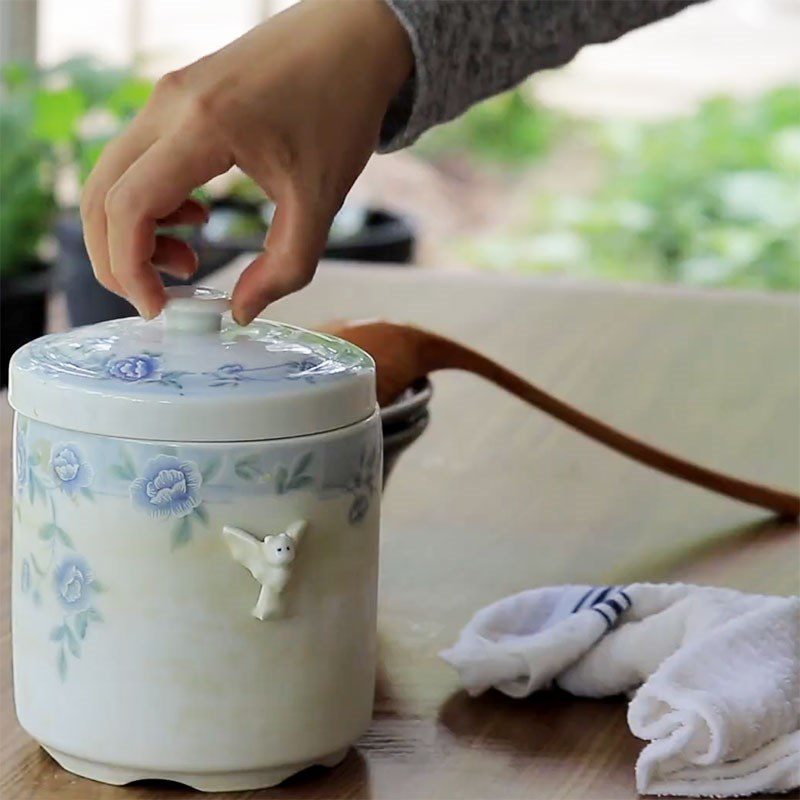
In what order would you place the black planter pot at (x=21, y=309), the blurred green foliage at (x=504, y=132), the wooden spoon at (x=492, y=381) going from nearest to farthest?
the wooden spoon at (x=492, y=381) < the black planter pot at (x=21, y=309) < the blurred green foliage at (x=504, y=132)

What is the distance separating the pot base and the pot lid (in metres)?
0.13

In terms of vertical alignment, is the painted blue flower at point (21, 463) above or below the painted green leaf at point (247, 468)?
below

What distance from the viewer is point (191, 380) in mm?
536

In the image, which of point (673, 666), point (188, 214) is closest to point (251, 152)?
point (188, 214)

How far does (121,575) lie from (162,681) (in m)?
0.04

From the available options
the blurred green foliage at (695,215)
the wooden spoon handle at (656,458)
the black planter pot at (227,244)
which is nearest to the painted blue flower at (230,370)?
the wooden spoon handle at (656,458)

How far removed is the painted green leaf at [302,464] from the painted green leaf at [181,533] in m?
0.04

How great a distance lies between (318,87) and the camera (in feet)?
2.07

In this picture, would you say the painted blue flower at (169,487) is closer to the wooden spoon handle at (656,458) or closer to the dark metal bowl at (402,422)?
the dark metal bowl at (402,422)

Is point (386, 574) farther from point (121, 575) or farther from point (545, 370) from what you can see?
point (545, 370)

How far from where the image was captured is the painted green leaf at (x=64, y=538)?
0.55 m

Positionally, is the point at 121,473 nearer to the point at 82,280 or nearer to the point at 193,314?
the point at 193,314

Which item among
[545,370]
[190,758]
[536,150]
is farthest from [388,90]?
[536,150]

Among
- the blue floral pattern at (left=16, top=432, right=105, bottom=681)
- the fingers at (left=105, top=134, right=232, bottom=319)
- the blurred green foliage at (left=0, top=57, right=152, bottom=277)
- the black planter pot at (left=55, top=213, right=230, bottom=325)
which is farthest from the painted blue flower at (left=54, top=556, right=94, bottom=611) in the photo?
the blurred green foliage at (left=0, top=57, right=152, bottom=277)
